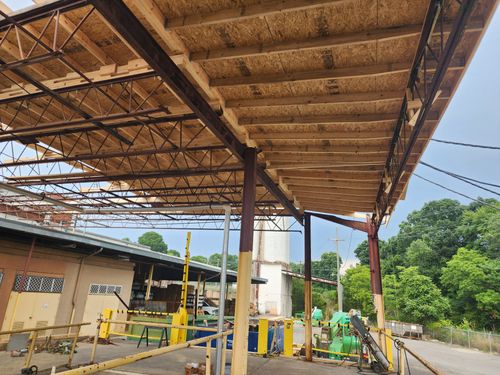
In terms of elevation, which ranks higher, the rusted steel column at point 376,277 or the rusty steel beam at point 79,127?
the rusty steel beam at point 79,127

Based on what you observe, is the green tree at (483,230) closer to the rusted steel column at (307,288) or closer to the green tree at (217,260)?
the rusted steel column at (307,288)

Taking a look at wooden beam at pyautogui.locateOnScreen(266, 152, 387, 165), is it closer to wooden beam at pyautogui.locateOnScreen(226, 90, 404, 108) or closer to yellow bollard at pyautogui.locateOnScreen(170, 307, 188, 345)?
wooden beam at pyautogui.locateOnScreen(226, 90, 404, 108)

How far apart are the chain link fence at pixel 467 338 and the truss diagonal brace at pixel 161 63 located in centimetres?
2428

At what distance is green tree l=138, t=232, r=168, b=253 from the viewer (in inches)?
3191

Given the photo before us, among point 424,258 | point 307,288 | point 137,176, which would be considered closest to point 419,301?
point 424,258

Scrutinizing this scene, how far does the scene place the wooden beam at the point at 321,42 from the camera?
4730mm

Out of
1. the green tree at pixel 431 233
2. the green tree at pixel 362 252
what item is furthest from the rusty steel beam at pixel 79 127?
the green tree at pixel 362 252

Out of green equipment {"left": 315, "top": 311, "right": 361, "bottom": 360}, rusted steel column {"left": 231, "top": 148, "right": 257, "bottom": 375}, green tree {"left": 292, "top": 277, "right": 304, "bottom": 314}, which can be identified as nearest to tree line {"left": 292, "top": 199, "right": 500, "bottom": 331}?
green tree {"left": 292, "top": 277, "right": 304, "bottom": 314}

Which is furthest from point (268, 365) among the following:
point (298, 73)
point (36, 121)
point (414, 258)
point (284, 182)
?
point (414, 258)

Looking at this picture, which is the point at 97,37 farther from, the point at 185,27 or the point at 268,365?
the point at 268,365

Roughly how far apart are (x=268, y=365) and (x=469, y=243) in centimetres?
3485

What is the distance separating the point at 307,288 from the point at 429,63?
9.92m

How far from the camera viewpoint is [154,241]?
269 feet

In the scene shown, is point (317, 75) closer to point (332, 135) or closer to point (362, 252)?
point (332, 135)
